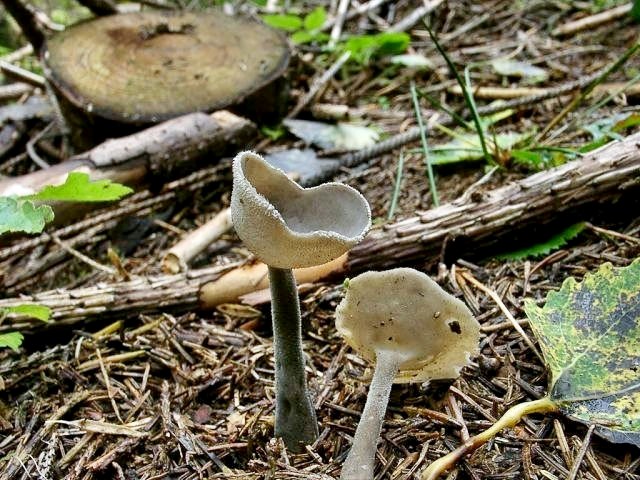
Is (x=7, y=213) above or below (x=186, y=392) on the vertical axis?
above

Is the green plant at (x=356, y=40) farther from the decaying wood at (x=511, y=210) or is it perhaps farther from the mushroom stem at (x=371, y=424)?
the mushroom stem at (x=371, y=424)

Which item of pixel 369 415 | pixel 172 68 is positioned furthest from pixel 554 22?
pixel 369 415

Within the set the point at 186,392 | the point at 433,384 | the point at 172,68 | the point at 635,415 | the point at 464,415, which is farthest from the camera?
the point at 172,68

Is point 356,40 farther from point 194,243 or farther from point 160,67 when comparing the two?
point 194,243

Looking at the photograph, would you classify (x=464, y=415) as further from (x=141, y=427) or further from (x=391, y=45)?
(x=391, y=45)

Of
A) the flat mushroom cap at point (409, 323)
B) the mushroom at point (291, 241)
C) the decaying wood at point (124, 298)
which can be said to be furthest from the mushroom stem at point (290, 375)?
the decaying wood at point (124, 298)

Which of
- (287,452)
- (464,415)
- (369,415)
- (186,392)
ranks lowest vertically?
(186,392)

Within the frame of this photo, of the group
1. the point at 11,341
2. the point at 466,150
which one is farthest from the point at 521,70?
the point at 11,341
